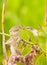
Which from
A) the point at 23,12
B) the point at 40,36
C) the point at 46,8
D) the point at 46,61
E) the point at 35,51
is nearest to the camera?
the point at 35,51

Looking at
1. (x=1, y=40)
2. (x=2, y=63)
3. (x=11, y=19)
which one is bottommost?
(x=2, y=63)

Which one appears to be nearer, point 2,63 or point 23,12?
point 2,63

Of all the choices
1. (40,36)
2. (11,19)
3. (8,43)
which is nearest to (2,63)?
(8,43)

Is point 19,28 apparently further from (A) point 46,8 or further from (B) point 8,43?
(A) point 46,8

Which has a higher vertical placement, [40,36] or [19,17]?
[19,17]

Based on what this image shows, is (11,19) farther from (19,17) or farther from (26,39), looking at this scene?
(26,39)

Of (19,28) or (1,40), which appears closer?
(19,28)

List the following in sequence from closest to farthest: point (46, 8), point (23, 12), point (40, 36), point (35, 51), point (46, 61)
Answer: point (35, 51) < point (46, 61) < point (40, 36) < point (46, 8) < point (23, 12)

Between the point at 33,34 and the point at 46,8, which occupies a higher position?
the point at 46,8

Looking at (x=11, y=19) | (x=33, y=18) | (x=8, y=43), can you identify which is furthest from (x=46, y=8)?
Answer: (x=8, y=43)
